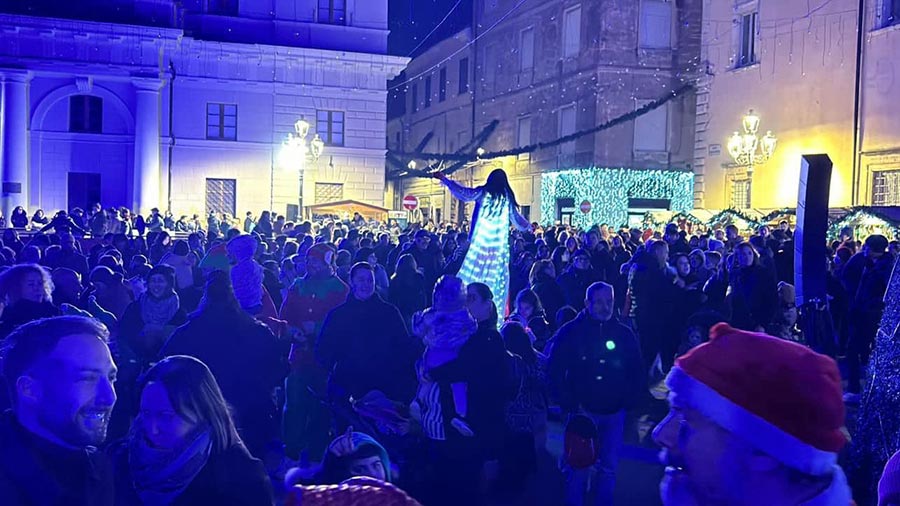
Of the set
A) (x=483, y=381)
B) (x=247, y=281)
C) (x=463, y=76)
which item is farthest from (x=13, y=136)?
(x=483, y=381)

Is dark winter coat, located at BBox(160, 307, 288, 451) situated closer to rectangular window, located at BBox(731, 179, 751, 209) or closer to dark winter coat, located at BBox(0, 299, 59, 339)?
dark winter coat, located at BBox(0, 299, 59, 339)

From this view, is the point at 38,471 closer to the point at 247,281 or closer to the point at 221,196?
the point at 247,281

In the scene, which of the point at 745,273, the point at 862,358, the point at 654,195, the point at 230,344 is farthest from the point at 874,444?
the point at 654,195

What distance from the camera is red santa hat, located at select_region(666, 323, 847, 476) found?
1.89 metres

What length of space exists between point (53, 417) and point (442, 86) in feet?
156

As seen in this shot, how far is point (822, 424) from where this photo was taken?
1906 millimetres

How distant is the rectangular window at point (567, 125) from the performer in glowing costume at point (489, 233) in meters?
26.3

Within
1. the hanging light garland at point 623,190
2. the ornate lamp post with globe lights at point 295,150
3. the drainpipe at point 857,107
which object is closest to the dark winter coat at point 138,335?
the drainpipe at point 857,107

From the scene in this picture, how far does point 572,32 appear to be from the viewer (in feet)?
117

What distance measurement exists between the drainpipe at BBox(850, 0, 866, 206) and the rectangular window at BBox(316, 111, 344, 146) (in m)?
21.7

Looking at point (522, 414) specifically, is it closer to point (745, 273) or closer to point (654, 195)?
point (745, 273)

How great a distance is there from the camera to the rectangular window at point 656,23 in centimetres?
3397

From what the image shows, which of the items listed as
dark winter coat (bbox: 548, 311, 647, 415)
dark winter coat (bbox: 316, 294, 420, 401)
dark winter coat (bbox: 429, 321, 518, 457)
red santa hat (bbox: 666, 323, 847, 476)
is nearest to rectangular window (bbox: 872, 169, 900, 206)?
dark winter coat (bbox: 548, 311, 647, 415)

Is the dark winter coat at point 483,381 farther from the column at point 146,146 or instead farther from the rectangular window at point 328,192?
the rectangular window at point 328,192
